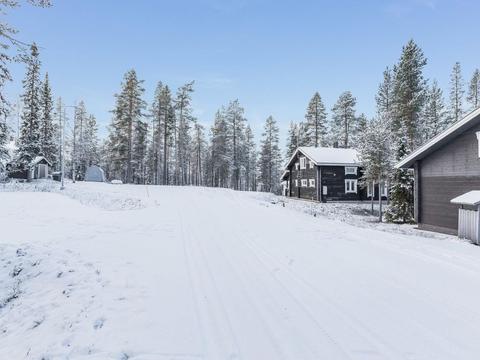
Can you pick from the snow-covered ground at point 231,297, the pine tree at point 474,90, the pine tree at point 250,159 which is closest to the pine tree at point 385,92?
the pine tree at point 474,90

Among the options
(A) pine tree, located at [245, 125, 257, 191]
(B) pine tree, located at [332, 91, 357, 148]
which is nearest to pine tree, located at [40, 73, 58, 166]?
(A) pine tree, located at [245, 125, 257, 191]

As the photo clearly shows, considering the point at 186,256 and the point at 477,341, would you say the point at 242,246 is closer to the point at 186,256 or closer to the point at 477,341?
the point at 186,256

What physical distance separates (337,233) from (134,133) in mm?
44116

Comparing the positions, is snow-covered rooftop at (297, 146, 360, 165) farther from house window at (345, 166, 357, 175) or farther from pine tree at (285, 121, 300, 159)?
pine tree at (285, 121, 300, 159)

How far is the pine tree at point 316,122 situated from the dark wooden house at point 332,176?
608 inches

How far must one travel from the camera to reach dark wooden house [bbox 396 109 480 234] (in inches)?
658

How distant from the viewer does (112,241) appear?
37.6ft

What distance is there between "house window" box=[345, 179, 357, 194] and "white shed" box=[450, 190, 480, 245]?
83.7 feet

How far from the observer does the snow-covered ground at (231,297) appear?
15.3 feet

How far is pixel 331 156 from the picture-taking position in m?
42.5

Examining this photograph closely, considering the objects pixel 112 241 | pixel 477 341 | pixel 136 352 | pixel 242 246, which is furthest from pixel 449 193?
pixel 136 352

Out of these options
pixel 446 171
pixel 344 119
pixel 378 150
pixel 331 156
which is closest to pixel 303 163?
pixel 331 156

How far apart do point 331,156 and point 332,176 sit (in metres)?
3.19

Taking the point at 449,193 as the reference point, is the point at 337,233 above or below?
below
